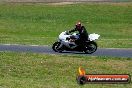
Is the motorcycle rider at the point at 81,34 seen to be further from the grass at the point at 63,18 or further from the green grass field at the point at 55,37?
the grass at the point at 63,18

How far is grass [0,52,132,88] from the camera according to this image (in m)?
15.8

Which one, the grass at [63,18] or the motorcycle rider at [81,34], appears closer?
the motorcycle rider at [81,34]

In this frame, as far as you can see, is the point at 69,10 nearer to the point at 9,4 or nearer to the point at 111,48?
the point at 9,4

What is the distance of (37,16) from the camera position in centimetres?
5169

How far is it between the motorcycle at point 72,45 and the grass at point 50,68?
2513mm

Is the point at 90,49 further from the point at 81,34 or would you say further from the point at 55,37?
the point at 55,37

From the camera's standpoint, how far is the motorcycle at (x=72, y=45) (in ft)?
81.1

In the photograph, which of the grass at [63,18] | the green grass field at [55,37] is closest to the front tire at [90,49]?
the green grass field at [55,37]

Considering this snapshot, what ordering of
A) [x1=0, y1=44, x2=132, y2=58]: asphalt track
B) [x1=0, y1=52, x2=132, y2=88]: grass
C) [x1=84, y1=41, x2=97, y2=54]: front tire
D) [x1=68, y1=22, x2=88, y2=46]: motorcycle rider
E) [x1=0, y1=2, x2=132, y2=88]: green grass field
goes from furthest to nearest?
[x1=84, y1=41, x2=97, y2=54]: front tire → [x1=68, y1=22, x2=88, y2=46]: motorcycle rider → [x1=0, y1=44, x2=132, y2=58]: asphalt track → [x1=0, y1=2, x2=132, y2=88]: green grass field → [x1=0, y1=52, x2=132, y2=88]: grass

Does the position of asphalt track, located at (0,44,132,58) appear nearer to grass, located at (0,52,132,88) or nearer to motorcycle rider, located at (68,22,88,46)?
motorcycle rider, located at (68,22,88,46)

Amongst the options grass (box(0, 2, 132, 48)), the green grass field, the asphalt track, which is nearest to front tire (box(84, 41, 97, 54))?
the asphalt track

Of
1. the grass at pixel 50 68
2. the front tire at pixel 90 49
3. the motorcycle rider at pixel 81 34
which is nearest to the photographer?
the grass at pixel 50 68

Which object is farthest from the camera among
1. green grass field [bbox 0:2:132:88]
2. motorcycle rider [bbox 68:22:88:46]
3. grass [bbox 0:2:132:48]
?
grass [bbox 0:2:132:48]

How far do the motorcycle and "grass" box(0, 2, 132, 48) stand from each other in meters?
13.9
